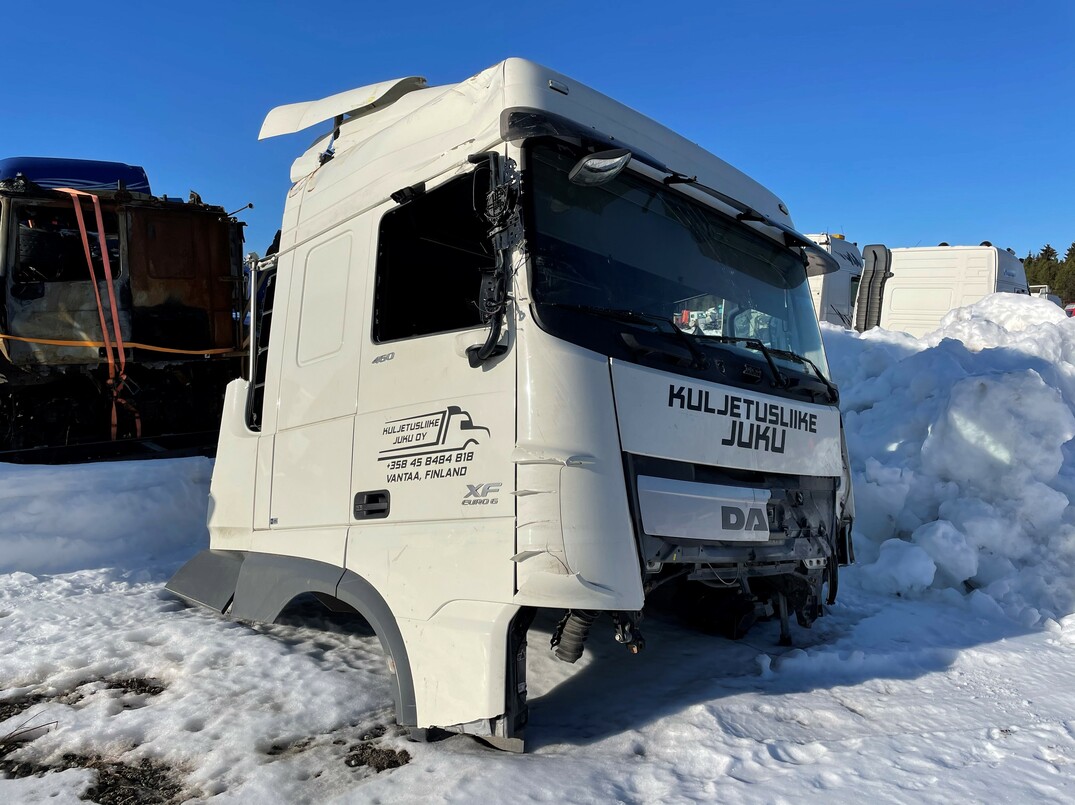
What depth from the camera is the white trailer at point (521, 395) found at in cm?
295

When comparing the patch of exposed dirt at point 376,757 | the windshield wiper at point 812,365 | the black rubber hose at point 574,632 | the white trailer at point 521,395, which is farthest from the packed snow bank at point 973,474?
the patch of exposed dirt at point 376,757

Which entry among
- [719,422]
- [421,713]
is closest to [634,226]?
[719,422]

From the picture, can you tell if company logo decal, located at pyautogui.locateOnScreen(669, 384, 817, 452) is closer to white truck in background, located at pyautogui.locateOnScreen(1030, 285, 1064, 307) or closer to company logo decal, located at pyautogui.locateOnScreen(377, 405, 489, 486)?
company logo decal, located at pyautogui.locateOnScreen(377, 405, 489, 486)

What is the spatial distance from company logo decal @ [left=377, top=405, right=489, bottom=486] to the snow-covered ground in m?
1.17

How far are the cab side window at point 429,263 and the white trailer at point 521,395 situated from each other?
12 millimetres

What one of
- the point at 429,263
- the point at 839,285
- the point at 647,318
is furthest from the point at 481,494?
the point at 839,285

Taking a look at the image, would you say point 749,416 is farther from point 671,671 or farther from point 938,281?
point 938,281

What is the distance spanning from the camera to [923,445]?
661 centimetres

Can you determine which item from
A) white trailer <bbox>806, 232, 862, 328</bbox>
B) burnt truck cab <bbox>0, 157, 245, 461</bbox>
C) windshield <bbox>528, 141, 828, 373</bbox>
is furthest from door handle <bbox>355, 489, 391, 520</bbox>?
white trailer <bbox>806, 232, 862, 328</bbox>

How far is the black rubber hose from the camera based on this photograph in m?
3.12

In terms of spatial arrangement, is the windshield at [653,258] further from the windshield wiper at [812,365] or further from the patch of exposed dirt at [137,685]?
the patch of exposed dirt at [137,685]

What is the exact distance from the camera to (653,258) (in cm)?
352

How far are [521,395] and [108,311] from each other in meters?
6.55

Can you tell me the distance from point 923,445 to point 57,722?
6526mm
